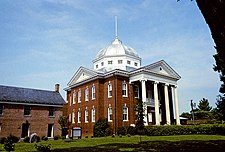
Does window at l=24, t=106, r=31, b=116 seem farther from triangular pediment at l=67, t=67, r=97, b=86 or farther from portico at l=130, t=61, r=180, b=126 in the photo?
portico at l=130, t=61, r=180, b=126

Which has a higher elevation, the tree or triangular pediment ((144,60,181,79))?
triangular pediment ((144,60,181,79))

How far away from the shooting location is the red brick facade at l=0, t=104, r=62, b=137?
3503 centimetres

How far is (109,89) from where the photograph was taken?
36.2 meters

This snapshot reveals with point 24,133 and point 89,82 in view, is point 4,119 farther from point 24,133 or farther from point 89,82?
point 89,82

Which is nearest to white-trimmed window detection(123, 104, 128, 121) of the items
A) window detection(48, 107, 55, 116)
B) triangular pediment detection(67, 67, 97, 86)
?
triangular pediment detection(67, 67, 97, 86)

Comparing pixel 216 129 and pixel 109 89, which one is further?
pixel 109 89

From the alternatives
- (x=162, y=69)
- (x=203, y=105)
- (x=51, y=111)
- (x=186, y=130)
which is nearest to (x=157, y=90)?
(x=162, y=69)

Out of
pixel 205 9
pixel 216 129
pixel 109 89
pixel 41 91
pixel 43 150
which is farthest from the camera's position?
pixel 41 91

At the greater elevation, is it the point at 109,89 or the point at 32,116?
the point at 109,89

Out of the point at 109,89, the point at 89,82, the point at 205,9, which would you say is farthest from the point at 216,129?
the point at 205,9

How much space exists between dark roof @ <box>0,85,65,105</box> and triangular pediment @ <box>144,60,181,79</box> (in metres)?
17.4

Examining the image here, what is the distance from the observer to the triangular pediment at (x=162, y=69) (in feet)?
121

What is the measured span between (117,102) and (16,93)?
17.1m

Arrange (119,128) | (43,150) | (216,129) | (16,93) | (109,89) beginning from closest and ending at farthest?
(43,150) → (216,129) → (119,128) → (109,89) → (16,93)
